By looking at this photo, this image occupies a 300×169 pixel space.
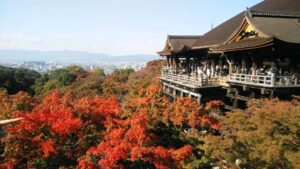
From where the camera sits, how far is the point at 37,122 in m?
13.7

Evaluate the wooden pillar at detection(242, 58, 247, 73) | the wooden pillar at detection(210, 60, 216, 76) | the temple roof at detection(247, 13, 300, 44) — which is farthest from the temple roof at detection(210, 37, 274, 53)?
the wooden pillar at detection(210, 60, 216, 76)

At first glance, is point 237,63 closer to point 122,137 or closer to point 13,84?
point 122,137

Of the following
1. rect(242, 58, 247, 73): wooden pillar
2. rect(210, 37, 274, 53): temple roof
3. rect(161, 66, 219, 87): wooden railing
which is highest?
rect(210, 37, 274, 53): temple roof

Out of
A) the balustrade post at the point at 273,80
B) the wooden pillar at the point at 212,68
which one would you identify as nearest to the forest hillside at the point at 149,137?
the balustrade post at the point at 273,80

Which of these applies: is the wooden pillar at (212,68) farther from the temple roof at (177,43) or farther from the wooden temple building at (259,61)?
the temple roof at (177,43)

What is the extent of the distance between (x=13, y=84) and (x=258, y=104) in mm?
65035

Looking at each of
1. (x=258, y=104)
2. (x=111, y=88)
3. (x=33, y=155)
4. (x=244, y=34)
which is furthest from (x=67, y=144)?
(x=111, y=88)

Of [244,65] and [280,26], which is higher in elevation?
[280,26]

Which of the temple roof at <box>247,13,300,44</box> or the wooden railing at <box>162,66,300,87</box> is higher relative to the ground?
the temple roof at <box>247,13,300,44</box>

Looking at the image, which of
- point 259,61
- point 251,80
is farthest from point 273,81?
point 259,61

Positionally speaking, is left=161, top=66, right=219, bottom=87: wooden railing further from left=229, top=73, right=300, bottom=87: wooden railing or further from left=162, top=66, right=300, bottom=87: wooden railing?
left=229, top=73, right=300, bottom=87: wooden railing

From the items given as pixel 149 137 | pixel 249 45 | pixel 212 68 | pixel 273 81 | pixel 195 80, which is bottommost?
pixel 149 137

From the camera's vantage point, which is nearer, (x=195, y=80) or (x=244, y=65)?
(x=244, y=65)

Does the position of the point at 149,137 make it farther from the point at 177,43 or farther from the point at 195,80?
the point at 177,43
